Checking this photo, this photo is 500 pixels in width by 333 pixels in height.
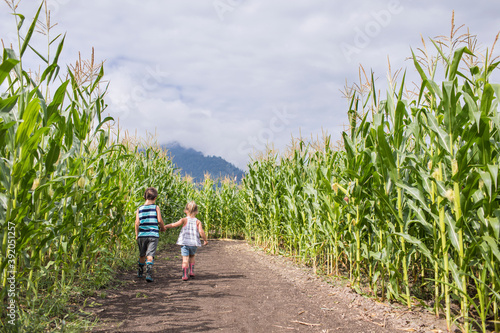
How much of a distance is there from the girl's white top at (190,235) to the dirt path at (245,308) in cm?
65

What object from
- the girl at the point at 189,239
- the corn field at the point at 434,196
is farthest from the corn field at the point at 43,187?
the corn field at the point at 434,196

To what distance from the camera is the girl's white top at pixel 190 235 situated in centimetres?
569

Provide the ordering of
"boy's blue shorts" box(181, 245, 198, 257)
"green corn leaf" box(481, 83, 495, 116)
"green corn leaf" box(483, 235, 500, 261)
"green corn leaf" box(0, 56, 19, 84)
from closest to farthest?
"green corn leaf" box(0, 56, 19, 84), "green corn leaf" box(483, 235, 500, 261), "green corn leaf" box(481, 83, 495, 116), "boy's blue shorts" box(181, 245, 198, 257)

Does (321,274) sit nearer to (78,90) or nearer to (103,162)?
(103,162)

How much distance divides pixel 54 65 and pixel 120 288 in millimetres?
3306

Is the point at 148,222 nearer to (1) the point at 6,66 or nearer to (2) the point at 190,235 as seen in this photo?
(2) the point at 190,235

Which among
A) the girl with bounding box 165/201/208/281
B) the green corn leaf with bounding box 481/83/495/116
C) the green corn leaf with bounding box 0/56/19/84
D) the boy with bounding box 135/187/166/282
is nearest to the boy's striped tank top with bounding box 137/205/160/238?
the boy with bounding box 135/187/166/282

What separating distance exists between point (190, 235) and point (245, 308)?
2153mm

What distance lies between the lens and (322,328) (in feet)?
11.0

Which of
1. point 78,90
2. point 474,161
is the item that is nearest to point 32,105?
point 78,90

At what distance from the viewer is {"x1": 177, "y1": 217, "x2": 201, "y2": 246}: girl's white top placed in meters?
5.69

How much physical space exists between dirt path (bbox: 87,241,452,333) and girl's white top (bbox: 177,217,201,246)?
2.14 ft

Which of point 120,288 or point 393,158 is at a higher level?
point 393,158

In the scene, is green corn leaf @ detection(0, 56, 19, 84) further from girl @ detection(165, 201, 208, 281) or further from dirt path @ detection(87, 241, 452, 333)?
girl @ detection(165, 201, 208, 281)
